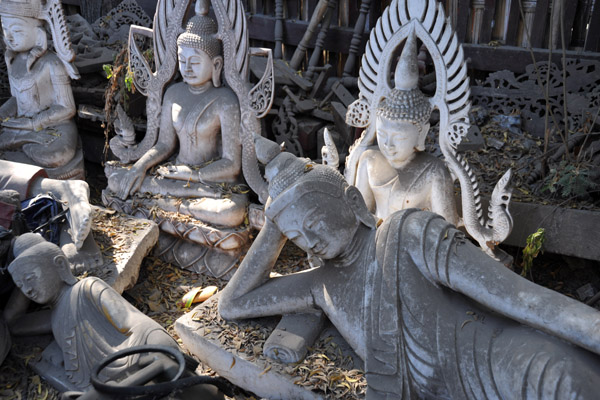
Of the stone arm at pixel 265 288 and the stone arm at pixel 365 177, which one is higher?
the stone arm at pixel 365 177

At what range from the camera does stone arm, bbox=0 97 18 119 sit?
518cm

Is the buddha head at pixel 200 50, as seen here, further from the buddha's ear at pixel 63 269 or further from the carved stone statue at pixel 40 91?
the buddha's ear at pixel 63 269

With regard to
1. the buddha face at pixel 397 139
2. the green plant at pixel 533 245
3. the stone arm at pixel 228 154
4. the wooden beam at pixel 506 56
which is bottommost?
the green plant at pixel 533 245

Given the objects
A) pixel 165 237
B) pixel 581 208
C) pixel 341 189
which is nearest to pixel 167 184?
pixel 165 237

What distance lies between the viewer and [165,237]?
4.22 metres

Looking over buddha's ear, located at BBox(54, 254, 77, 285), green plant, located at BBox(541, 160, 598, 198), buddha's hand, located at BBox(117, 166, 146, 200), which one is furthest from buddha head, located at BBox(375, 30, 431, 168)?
buddha's hand, located at BBox(117, 166, 146, 200)

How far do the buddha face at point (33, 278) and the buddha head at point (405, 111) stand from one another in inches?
73.6

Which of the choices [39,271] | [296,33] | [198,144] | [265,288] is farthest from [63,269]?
[296,33]

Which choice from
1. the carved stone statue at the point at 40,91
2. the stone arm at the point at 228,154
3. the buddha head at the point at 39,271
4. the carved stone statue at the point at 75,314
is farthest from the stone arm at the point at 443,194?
the carved stone statue at the point at 40,91

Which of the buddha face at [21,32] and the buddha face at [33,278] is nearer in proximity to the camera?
the buddha face at [33,278]

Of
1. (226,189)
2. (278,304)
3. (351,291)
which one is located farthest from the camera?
(226,189)

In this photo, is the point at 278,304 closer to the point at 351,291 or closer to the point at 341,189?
the point at 351,291

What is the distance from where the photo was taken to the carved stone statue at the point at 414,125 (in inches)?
126

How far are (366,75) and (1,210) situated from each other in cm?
221
